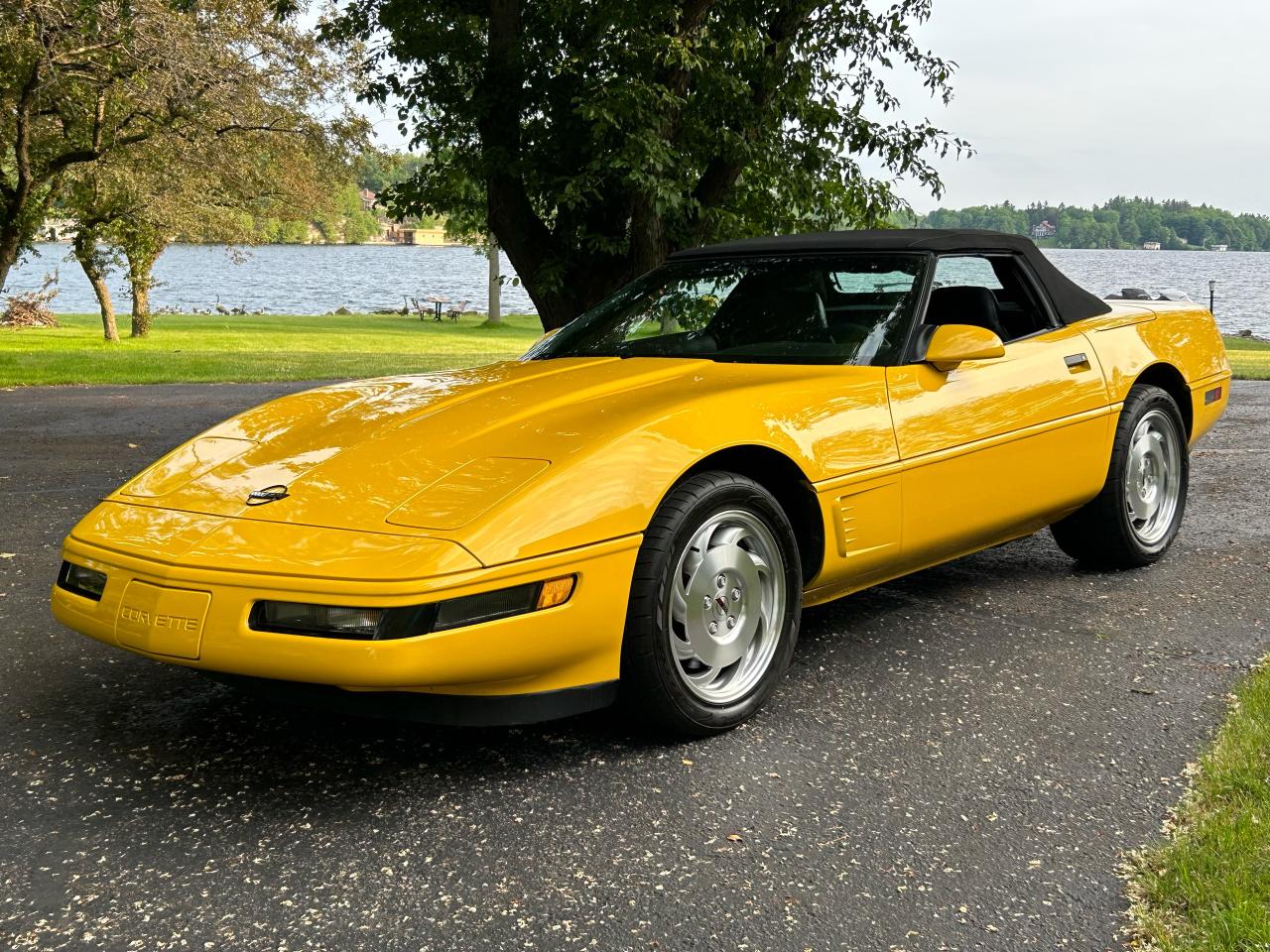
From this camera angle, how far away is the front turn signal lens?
112 inches

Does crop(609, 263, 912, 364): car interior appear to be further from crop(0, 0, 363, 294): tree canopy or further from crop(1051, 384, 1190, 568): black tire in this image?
crop(0, 0, 363, 294): tree canopy

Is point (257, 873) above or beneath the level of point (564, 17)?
beneath

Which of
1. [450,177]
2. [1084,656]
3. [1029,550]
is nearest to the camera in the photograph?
[1084,656]

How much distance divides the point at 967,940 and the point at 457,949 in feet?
3.10

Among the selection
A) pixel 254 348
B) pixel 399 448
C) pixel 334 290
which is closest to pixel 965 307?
pixel 399 448

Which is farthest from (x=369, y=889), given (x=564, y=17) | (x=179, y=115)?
(x=179, y=115)

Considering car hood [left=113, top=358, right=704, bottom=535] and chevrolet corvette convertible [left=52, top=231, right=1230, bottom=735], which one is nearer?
chevrolet corvette convertible [left=52, top=231, right=1230, bottom=735]

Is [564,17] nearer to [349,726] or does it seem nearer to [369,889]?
[349,726]

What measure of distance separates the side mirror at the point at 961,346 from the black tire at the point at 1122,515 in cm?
115

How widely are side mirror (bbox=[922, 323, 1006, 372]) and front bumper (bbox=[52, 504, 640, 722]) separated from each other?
1.41 meters

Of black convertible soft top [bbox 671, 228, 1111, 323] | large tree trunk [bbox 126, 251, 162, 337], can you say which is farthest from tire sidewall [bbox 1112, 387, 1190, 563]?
large tree trunk [bbox 126, 251, 162, 337]

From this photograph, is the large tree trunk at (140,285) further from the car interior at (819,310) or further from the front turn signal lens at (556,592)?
the front turn signal lens at (556,592)

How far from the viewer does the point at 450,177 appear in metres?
8.90

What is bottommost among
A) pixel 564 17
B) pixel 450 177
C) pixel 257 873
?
pixel 257 873
